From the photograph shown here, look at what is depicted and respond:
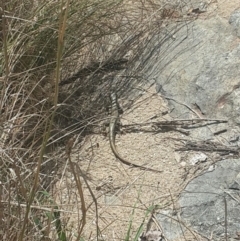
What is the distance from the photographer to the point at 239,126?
3.19 m

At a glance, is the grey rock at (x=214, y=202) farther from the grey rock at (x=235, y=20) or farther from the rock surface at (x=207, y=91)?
the grey rock at (x=235, y=20)

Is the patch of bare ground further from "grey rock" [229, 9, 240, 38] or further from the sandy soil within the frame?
"grey rock" [229, 9, 240, 38]

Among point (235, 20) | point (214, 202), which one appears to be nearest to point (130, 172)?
point (214, 202)

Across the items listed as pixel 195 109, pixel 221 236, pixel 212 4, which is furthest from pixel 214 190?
pixel 212 4

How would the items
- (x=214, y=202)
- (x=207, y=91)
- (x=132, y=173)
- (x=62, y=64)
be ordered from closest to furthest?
(x=214, y=202) → (x=132, y=173) → (x=207, y=91) → (x=62, y=64)

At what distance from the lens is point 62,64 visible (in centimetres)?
362

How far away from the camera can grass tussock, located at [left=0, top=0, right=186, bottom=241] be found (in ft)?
9.56

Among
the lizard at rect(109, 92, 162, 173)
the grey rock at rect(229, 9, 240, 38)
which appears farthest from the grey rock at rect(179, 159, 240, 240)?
the grey rock at rect(229, 9, 240, 38)

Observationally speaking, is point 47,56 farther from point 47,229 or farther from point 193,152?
point 47,229

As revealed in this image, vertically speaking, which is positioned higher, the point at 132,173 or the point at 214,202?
the point at 214,202

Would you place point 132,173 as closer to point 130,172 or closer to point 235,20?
point 130,172

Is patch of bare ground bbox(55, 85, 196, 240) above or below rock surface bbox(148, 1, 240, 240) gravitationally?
below

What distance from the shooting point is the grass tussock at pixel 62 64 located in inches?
115

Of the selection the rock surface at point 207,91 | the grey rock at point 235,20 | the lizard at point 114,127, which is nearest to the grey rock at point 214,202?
the rock surface at point 207,91
